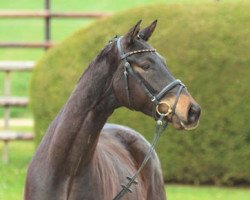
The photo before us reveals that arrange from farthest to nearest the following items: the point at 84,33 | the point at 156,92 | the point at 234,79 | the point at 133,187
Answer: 1. the point at 84,33
2. the point at 234,79
3. the point at 133,187
4. the point at 156,92

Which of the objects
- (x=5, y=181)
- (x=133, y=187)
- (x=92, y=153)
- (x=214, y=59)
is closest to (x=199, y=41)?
(x=214, y=59)

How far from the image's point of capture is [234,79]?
33.2ft

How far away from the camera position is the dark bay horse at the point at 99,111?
16.2 feet

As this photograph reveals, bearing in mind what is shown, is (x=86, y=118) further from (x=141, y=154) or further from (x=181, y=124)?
(x=141, y=154)

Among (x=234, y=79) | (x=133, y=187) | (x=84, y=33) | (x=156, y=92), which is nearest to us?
(x=156, y=92)

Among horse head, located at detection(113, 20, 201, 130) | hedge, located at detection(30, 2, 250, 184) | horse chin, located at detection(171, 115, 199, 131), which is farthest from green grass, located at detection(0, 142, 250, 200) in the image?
horse chin, located at detection(171, 115, 199, 131)

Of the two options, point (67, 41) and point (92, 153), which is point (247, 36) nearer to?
point (67, 41)

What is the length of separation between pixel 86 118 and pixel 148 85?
0.45 metres

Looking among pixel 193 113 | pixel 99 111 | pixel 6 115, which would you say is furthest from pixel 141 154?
pixel 6 115

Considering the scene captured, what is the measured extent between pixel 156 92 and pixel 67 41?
5988 mm

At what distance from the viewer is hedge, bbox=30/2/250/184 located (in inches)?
399

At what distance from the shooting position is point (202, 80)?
10.2m

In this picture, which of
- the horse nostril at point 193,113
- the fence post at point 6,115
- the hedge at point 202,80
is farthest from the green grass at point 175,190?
the horse nostril at point 193,113

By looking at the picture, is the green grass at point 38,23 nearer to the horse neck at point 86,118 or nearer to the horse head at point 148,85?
the horse neck at point 86,118
